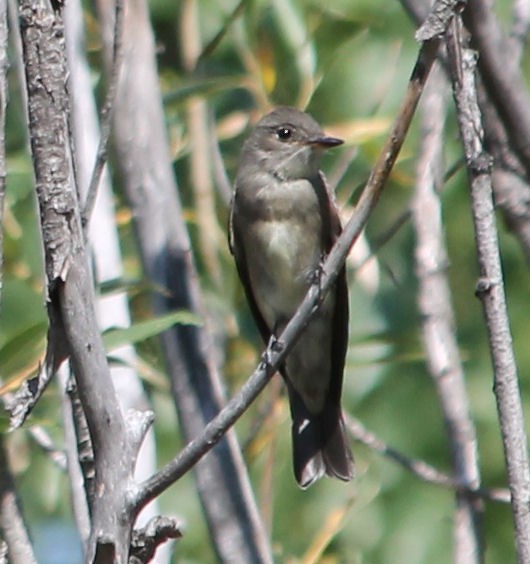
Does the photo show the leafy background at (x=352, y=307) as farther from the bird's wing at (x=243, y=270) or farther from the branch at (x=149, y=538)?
the branch at (x=149, y=538)

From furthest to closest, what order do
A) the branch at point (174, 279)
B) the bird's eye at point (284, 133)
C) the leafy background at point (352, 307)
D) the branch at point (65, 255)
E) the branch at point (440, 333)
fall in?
the bird's eye at point (284, 133) → the leafy background at point (352, 307) → the branch at point (174, 279) → the branch at point (440, 333) → the branch at point (65, 255)

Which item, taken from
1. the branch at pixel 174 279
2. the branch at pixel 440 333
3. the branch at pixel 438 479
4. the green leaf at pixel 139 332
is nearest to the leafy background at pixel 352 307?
the branch at pixel 174 279

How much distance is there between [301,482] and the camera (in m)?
4.18

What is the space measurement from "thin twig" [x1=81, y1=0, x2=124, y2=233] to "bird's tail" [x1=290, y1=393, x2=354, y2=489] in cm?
182

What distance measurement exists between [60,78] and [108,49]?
1.53m

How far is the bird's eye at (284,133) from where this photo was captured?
441cm

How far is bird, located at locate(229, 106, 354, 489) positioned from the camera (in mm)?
4422

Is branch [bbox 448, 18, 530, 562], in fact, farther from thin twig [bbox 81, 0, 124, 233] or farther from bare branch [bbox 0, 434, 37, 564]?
bare branch [bbox 0, 434, 37, 564]

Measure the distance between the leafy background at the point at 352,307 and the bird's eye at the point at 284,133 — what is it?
0.10 m

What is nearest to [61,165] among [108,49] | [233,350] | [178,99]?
[108,49]

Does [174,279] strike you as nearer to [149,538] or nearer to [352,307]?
[149,538]

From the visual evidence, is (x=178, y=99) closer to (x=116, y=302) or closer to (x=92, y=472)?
(x=116, y=302)

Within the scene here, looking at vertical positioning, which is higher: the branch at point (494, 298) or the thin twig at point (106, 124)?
the thin twig at point (106, 124)

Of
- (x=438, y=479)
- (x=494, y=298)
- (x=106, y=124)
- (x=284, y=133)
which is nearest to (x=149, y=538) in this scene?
(x=494, y=298)
